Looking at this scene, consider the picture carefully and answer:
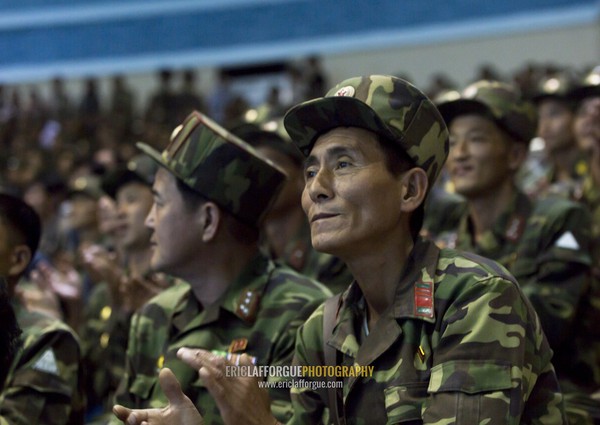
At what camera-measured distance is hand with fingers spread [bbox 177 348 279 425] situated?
2205mm

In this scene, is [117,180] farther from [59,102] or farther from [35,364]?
[59,102]

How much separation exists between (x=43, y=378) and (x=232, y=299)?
27.7 inches

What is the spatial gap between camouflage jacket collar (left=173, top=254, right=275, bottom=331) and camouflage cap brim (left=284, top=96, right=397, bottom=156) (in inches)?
30.5

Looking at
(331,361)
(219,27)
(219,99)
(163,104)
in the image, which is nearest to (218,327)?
(331,361)

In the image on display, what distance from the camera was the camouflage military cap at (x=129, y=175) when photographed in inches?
190

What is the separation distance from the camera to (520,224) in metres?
3.81

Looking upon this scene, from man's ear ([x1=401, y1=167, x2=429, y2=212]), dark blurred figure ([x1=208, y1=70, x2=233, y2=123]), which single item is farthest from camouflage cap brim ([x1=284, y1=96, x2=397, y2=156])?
dark blurred figure ([x1=208, y1=70, x2=233, y2=123])

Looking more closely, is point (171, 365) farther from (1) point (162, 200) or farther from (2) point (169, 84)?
(2) point (169, 84)

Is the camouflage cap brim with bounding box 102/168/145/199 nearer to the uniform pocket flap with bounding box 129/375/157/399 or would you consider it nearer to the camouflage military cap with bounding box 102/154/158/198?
the camouflage military cap with bounding box 102/154/158/198

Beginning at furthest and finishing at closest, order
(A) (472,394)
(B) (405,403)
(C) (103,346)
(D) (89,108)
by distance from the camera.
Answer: (D) (89,108) → (C) (103,346) → (B) (405,403) → (A) (472,394)

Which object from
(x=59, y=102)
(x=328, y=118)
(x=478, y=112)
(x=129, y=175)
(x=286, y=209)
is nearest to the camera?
(x=328, y=118)

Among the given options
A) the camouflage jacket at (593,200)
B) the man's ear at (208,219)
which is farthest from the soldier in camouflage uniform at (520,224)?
the man's ear at (208,219)

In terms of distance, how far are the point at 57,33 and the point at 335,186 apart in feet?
48.2

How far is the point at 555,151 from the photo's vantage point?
5.87 m
